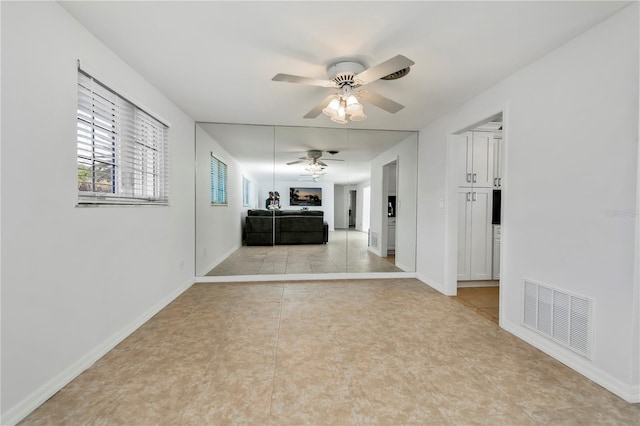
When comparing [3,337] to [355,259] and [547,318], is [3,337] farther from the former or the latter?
[355,259]

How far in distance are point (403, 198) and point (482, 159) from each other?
1320 mm

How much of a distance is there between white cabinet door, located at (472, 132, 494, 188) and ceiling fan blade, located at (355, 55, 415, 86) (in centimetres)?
248

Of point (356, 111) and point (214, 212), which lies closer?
point (356, 111)

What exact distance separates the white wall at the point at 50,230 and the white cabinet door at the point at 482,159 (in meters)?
4.04

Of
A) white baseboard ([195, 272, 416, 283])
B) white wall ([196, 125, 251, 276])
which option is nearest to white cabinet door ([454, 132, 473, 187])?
white baseboard ([195, 272, 416, 283])

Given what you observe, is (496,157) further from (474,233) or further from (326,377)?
(326,377)

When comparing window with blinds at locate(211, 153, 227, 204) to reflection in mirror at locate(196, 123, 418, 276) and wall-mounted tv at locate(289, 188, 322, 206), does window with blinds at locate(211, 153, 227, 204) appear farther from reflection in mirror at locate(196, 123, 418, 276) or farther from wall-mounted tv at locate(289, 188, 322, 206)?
wall-mounted tv at locate(289, 188, 322, 206)

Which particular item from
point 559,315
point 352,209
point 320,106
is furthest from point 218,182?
point 559,315

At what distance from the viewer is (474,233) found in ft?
12.3

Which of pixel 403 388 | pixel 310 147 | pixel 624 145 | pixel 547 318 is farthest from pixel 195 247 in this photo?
pixel 624 145

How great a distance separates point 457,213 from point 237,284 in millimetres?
3144

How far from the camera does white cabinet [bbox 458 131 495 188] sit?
368 centimetres

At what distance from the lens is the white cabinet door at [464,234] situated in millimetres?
3727

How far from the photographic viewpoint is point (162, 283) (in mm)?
2855
